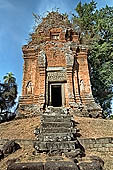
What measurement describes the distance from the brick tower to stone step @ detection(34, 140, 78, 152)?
511 centimetres

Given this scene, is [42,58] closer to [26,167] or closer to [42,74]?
[42,74]

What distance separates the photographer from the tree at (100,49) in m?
16.5

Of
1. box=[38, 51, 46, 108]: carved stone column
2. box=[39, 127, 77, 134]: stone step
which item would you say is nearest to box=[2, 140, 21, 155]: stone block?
box=[39, 127, 77, 134]: stone step

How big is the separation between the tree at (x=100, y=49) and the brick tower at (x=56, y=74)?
3.25 meters

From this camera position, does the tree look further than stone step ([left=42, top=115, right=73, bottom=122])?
Yes

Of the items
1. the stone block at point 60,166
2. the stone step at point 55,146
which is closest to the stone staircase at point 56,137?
the stone step at point 55,146

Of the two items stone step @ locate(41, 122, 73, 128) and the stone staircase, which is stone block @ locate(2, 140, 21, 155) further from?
stone step @ locate(41, 122, 73, 128)

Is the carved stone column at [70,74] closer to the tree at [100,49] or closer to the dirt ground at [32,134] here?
the dirt ground at [32,134]

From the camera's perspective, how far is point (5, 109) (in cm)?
1881

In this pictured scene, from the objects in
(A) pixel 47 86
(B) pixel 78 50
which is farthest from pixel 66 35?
(A) pixel 47 86

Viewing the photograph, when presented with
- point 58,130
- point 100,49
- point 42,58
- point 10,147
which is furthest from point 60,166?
point 100,49

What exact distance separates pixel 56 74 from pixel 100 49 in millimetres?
7496

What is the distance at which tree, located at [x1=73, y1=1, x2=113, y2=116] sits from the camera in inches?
649

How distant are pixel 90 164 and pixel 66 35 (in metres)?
12.2
